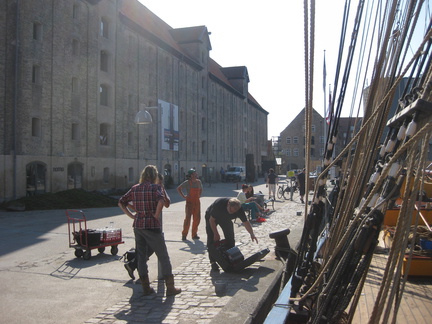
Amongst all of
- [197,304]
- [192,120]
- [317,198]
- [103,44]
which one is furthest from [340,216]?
[192,120]

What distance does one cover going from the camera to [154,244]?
5926 millimetres

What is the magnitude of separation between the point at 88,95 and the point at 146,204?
78.6ft

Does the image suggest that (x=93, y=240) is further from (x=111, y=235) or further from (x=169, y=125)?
(x=169, y=125)

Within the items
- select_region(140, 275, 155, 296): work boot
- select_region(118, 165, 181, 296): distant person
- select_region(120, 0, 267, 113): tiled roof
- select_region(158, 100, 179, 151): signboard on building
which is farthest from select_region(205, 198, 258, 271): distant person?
select_region(120, 0, 267, 113): tiled roof

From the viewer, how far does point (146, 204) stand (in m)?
5.96

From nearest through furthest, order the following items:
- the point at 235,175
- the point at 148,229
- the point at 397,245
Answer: the point at 397,245
the point at 148,229
the point at 235,175

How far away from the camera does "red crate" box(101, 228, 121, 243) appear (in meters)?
8.42

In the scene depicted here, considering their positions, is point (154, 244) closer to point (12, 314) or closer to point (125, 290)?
point (125, 290)

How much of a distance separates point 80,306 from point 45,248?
4.58 m

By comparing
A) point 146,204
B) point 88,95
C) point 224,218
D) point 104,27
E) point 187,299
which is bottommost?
point 187,299

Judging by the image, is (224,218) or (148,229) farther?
(224,218)

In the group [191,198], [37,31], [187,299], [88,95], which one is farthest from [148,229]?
[88,95]

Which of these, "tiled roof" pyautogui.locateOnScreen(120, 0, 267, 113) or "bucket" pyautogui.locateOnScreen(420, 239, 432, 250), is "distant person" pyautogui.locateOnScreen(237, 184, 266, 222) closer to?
"bucket" pyautogui.locateOnScreen(420, 239, 432, 250)

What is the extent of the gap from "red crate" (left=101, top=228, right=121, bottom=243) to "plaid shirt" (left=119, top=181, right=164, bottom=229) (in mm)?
2709
